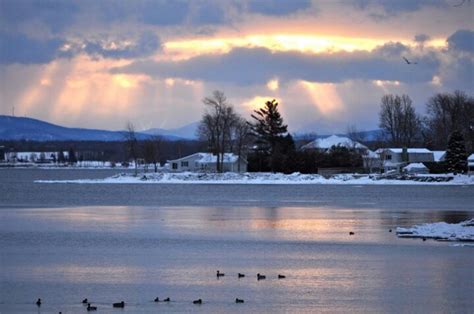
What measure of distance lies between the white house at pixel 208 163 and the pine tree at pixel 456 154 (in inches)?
1257

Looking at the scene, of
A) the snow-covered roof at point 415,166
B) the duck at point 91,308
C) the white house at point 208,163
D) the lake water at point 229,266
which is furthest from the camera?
the white house at point 208,163

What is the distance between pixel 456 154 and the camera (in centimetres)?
10881

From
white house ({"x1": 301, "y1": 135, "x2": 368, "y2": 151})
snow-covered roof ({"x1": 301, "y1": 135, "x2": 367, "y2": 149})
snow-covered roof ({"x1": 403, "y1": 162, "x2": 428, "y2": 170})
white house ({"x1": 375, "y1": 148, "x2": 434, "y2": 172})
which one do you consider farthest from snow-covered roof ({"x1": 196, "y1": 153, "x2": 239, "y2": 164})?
snow-covered roof ({"x1": 403, "y1": 162, "x2": 428, "y2": 170})

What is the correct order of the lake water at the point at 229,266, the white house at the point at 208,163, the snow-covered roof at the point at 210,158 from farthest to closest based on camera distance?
the snow-covered roof at the point at 210,158
the white house at the point at 208,163
the lake water at the point at 229,266

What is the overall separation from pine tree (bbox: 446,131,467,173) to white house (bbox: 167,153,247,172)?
3194 centimetres

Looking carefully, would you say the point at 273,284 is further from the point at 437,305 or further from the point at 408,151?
the point at 408,151

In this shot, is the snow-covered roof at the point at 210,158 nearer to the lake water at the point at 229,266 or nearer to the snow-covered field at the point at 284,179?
the snow-covered field at the point at 284,179

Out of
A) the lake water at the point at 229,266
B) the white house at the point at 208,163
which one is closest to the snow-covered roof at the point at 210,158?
the white house at the point at 208,163

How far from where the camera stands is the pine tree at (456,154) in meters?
108

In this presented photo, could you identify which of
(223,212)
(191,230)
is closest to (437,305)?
(191,230)

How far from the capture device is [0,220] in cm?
4162

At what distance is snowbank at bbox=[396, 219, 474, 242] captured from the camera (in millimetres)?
31364

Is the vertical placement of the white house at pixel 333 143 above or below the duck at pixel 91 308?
above

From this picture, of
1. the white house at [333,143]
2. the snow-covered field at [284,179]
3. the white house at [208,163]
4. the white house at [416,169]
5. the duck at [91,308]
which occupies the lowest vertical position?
the duck at [91,308]
